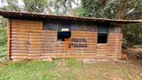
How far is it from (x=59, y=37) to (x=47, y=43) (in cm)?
92

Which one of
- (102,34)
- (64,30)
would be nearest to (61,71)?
(64,30)

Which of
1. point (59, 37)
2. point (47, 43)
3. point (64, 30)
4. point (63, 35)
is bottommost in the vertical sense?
point (47, 43)

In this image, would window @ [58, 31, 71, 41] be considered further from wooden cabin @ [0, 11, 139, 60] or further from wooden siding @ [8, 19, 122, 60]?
wooden siding @ [8, 19, 122, 60]

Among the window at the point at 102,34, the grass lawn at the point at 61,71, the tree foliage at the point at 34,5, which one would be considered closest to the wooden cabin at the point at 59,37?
the window at the point at 102,34

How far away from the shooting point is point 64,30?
711 centimetres

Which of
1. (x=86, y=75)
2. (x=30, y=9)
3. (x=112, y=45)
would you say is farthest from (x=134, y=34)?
(x=30, y=9)

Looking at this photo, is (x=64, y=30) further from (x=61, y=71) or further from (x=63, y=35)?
(x=61, y=71)

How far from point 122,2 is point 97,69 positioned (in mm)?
6175

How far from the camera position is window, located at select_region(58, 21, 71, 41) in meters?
7.06

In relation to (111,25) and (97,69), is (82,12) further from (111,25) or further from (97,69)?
(97,69)

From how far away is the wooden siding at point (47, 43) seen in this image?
648cm

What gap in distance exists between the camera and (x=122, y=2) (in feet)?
31.4

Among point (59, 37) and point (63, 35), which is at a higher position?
point (63, 35)

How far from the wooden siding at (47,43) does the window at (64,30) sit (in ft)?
0.77
